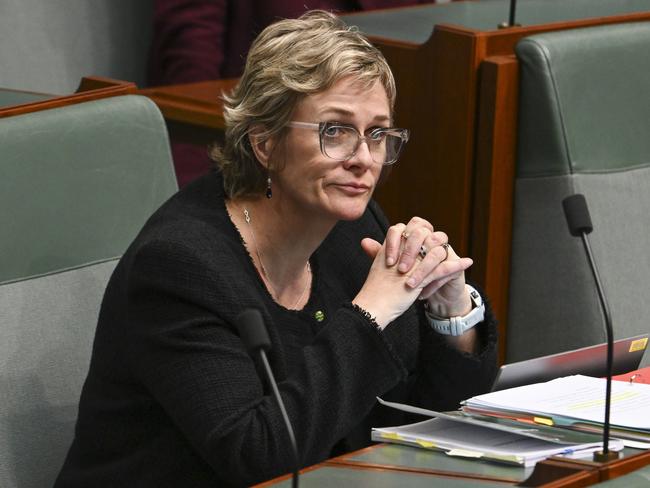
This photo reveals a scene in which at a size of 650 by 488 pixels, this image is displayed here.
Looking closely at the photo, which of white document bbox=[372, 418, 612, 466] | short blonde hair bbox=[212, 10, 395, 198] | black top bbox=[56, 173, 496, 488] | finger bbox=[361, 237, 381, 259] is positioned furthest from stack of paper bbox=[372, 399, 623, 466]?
short blonde hair bbox=[212, 10, 395, 198]

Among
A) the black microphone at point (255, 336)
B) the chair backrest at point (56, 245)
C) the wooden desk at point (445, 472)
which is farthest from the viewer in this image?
the chair backrest at point (56, 245)

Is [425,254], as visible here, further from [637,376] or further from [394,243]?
[637,376]

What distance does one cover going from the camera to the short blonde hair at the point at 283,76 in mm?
1811

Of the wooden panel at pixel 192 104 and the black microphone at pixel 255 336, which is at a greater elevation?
the black microphone at pixel 255 336

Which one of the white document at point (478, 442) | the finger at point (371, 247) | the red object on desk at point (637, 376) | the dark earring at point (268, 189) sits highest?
the dark earring at point (268, 189)

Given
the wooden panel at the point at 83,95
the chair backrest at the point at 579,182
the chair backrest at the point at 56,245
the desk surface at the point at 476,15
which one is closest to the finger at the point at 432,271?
the chair backrest at the point at 56,245

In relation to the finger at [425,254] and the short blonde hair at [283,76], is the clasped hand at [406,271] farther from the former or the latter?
the short blonde hair at [283,76]

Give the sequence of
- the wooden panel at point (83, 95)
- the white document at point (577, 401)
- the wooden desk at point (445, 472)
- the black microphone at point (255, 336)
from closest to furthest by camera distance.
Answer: the black microphone at point (255, 336), the wooden desk at point (445, 472), the white document at point (577, 401), the wooden panel at point (83, 95)

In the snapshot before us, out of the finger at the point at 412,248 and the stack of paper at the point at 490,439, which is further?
the finger at the point at 412,248

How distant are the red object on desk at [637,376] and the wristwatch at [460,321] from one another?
8.6 inches

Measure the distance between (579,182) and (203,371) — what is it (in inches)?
45.7

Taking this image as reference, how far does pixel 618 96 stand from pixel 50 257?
1.26 m

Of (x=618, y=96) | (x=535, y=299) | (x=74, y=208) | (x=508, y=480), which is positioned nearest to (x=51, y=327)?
(x=74, y=208)

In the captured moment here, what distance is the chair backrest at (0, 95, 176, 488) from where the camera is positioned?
184 cm
